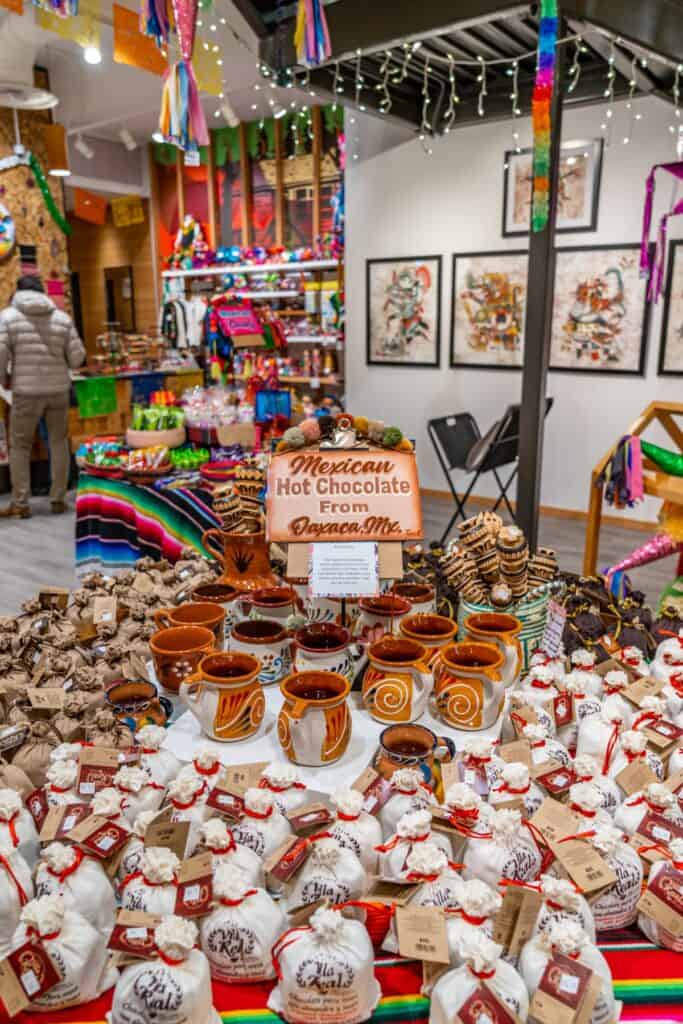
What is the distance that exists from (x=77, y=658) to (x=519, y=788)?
1.04 m

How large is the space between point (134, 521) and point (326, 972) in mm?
3014

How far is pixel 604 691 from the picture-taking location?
5.23ft

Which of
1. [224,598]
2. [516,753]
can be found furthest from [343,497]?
[516,753]

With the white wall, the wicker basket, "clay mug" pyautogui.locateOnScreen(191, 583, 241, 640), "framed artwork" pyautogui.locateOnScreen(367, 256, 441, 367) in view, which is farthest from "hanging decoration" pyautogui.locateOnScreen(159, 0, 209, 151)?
"framed artwork" pyautogui.locateOnScreen(367, 256, 441, 367)

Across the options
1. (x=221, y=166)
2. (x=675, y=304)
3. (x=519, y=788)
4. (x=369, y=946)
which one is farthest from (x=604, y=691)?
(x=221, y=166)

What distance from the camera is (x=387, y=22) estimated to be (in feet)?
11.2

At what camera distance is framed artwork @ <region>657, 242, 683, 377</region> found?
5070 millimetres

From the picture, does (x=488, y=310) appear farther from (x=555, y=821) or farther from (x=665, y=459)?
(x=555, y=821)

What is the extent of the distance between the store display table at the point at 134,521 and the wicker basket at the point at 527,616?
177cm

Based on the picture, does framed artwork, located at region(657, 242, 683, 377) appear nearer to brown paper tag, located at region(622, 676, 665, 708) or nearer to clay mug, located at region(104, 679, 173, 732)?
brown paper tag, located at region(622, 676, 665, 708)

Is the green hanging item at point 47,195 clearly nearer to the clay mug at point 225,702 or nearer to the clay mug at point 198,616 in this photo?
the clay mug at point 198,616

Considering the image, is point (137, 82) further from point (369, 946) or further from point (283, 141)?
point (369, 946)

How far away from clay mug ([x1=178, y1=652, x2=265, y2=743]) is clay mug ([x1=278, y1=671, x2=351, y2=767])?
0.08 meters

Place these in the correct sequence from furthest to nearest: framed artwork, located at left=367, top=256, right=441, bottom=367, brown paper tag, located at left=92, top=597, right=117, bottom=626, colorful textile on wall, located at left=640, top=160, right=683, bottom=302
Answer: framed artwork, located at left=367, top=256, right=441, bottom=367, colorful textile on wall, located at left=640, top=160, right=683, bottom=302, brown paper tag, located at left=92, top=597, right=117, bottom=626
